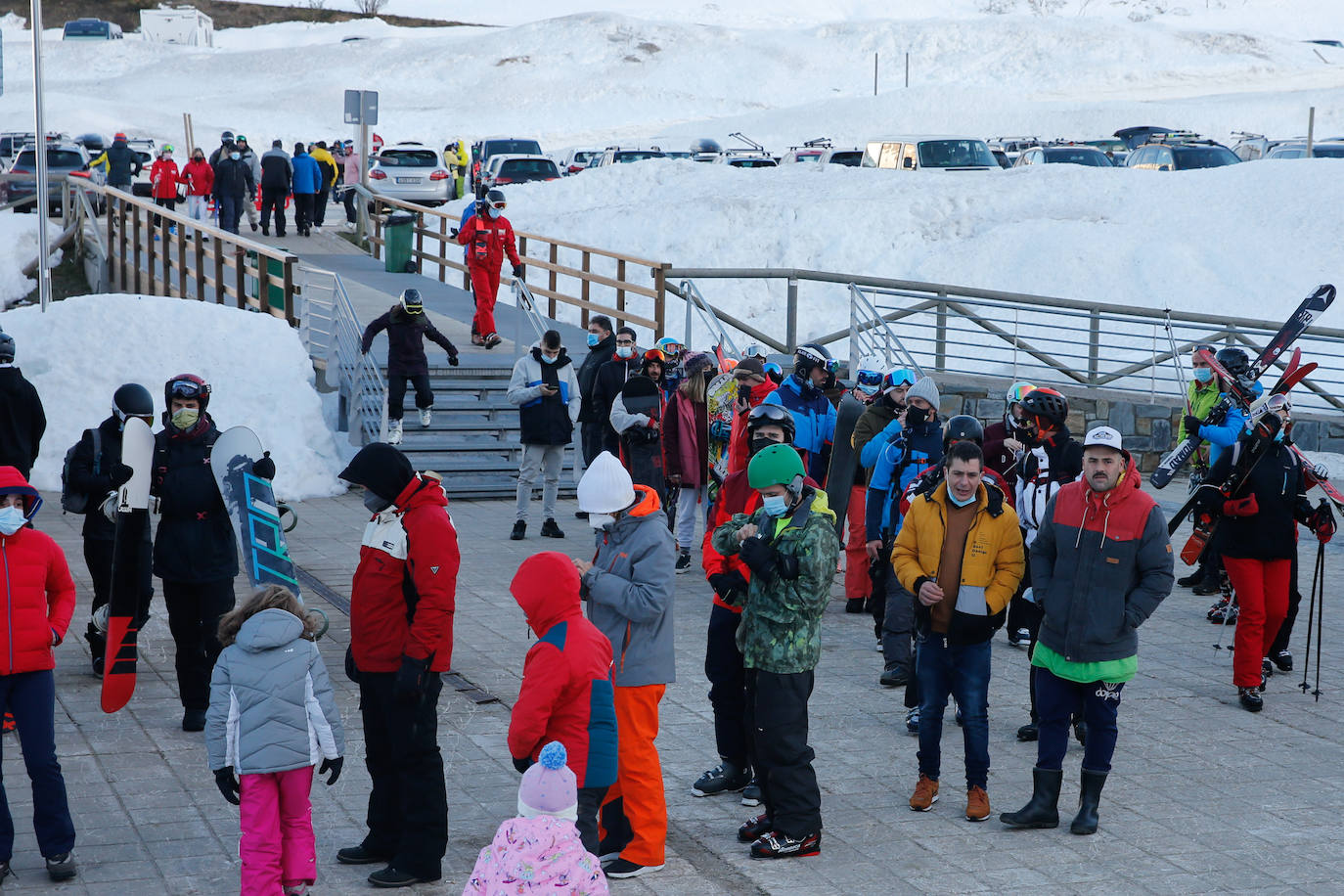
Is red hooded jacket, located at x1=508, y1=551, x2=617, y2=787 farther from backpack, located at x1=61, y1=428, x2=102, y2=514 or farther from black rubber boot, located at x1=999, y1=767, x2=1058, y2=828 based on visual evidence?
backpack, located at x1=61, y1=428, x2=102, y2=514

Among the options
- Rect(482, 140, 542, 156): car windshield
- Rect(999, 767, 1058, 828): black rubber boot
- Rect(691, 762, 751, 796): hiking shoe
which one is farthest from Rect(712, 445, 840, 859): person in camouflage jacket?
Rect(482, 140, 542, 156): car windshield

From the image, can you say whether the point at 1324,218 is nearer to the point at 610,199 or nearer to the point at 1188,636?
the point at 610,199

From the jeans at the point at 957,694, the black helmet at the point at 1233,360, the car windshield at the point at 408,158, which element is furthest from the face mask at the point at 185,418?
the car windshield at the point at 408,158

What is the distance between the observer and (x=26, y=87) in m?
67.9

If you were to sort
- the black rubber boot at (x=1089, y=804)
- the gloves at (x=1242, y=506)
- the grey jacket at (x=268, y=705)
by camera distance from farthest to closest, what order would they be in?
the gloves at (x=1242, y=506)
the black rubber boot at (x=1089, y=804)
the grey jacket at (x=268, y=705)

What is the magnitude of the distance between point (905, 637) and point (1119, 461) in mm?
2497

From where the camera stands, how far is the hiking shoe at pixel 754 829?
5.97 metres

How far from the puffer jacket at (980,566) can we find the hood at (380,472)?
2.32 meters

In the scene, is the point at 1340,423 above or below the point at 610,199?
below

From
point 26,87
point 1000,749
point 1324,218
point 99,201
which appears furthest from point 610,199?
point 26,87

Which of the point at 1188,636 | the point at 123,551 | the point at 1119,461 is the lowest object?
the point at 1188,636

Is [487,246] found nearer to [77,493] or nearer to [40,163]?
[40,163]

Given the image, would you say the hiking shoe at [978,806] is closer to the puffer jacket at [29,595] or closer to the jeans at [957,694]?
the jeans at [957,694]

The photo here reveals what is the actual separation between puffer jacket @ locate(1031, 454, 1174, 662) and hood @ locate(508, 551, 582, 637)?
7.46 feet
